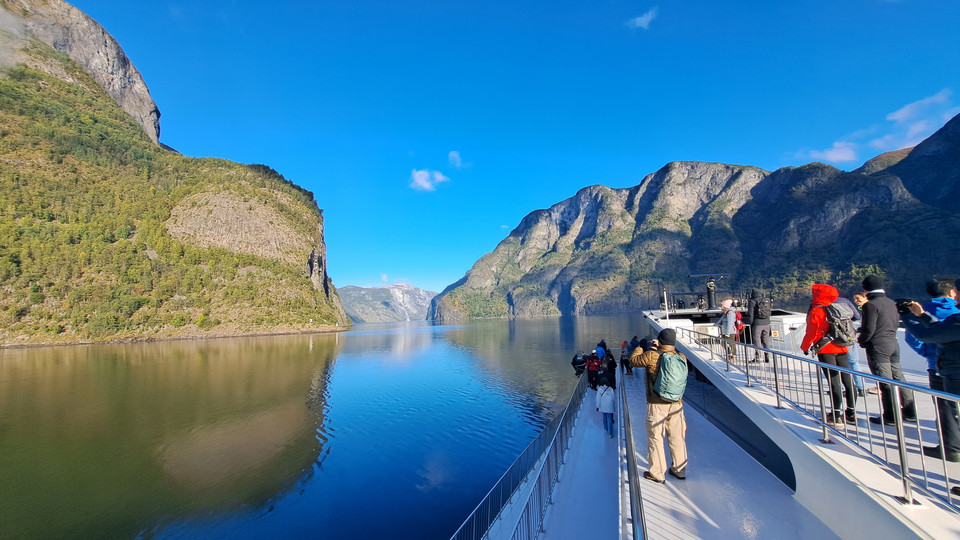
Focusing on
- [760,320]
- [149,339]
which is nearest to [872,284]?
[760,320]

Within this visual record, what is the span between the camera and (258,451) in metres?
13.6

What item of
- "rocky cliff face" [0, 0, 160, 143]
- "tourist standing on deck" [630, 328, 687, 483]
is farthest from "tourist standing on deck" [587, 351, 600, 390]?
"rocky cliff face" [0, 0, 160, 143]

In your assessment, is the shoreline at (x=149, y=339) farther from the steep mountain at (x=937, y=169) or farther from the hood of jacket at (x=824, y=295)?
the steep mountain at (x=937, y=169)

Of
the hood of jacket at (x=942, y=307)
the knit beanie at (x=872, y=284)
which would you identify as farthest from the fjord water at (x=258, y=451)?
the hood of jacket at (x=942, y=307)

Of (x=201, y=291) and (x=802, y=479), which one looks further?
(x=201, y=291)

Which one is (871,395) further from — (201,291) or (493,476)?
(201,291)

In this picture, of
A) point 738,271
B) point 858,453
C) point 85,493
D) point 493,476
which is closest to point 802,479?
point 858,453

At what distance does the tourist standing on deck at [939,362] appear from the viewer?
367 cm

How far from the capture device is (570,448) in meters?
9.49

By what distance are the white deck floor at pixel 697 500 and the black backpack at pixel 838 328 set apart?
244 centimetres

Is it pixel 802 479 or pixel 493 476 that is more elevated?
pixel 802 479

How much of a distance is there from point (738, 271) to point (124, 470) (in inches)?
8761

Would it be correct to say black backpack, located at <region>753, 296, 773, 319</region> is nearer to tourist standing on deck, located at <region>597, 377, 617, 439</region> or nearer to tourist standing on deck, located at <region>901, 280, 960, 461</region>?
tourist standing on deck, located at <region>597, 377, 617, 439</region>

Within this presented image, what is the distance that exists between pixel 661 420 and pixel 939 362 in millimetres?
3108
